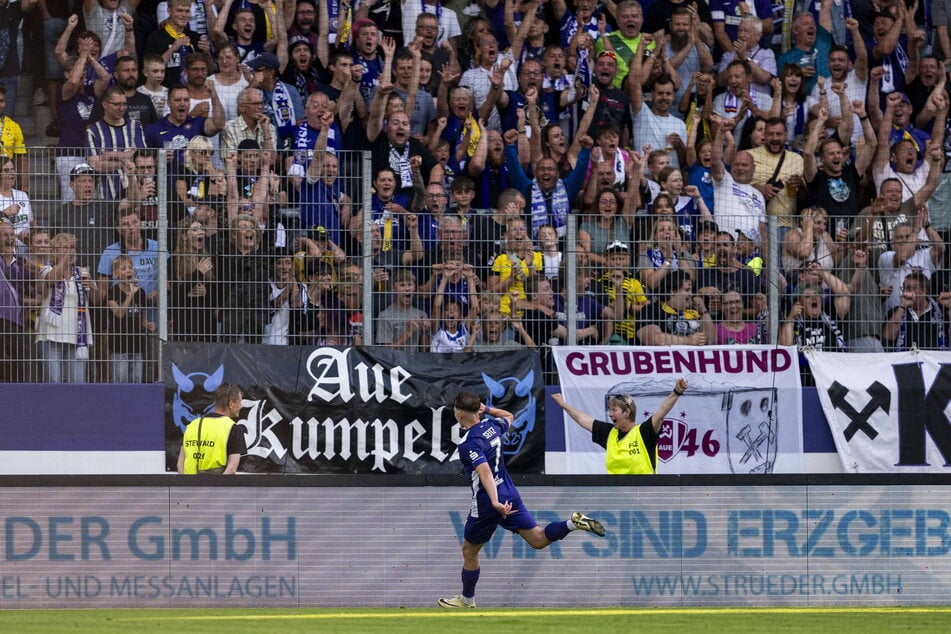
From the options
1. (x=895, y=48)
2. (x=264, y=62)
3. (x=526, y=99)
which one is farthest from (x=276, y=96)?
(x=895, y=48)

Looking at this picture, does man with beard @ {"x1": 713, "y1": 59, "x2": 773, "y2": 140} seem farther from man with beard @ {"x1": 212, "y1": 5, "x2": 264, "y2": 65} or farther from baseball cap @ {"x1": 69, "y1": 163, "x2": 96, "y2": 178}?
baseball cap @ {"x1": 69, "y1": 163, "x2": 96, "y2": 178}

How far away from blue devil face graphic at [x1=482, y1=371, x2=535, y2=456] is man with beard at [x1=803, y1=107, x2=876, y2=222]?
4.41 meters

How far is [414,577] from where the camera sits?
11.3 m

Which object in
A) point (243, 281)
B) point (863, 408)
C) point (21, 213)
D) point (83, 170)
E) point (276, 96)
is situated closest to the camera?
point (21, 213)

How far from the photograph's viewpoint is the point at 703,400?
1454 centimetres

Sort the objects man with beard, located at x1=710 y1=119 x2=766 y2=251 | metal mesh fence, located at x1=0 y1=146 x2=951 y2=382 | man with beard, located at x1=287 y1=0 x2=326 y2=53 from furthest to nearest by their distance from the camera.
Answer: man with beard, located at x1=287 y1=0 x2=326 y2=53, man with beard, located at x1=710 y1=119 x2=766 y2=251, metal mesh fence, located at x1=0 y1=146 x2=951 y2=382

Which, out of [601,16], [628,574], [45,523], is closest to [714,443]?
[628,574]

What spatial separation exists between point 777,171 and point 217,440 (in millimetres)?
7529

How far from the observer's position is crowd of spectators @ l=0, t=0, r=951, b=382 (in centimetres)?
1334

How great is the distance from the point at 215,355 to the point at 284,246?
1.30m

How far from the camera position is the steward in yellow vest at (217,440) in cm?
1212

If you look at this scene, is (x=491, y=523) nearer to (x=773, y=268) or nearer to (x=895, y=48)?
(x=773, y=268)

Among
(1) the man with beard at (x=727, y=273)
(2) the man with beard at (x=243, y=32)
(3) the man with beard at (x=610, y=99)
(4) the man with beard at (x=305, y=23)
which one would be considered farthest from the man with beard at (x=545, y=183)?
(2) the man with beard at (x=243, y=32)

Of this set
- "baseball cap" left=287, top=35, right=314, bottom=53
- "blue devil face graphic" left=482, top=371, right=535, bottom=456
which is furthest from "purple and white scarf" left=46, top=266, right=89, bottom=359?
"baseball cap" left=287, top=35, right=314, bottom=53
